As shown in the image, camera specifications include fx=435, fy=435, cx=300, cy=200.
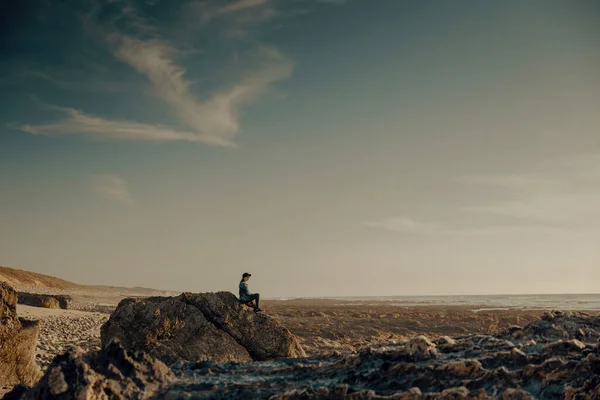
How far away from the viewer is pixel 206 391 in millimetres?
5320

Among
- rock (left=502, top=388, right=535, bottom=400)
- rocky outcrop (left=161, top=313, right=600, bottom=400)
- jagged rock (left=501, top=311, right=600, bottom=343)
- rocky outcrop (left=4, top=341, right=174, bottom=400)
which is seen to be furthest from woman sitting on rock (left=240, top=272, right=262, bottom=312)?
rock (left=502, top=388, right=535, bottom=400)

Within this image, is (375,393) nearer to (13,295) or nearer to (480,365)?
(480,365)

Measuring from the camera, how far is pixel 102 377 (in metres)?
5.21

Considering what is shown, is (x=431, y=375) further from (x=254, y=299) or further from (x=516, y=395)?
(x=254, y=299)

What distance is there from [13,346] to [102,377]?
256 inches

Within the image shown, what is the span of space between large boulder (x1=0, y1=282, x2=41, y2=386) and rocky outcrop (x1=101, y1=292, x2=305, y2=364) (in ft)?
6.11

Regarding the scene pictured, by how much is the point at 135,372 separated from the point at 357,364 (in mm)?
2858

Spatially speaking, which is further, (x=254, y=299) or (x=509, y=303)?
(x=509, y=303)

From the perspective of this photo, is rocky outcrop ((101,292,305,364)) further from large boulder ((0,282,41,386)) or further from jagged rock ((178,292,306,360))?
large boulder ((0,282,41,386))

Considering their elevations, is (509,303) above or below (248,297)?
below

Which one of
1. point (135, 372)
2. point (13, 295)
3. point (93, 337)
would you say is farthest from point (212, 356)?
point (93, 337)

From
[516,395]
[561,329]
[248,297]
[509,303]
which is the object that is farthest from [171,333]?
[509,303]

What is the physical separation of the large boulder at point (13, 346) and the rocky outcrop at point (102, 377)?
4878 mm

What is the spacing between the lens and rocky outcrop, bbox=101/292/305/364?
1161 cm
